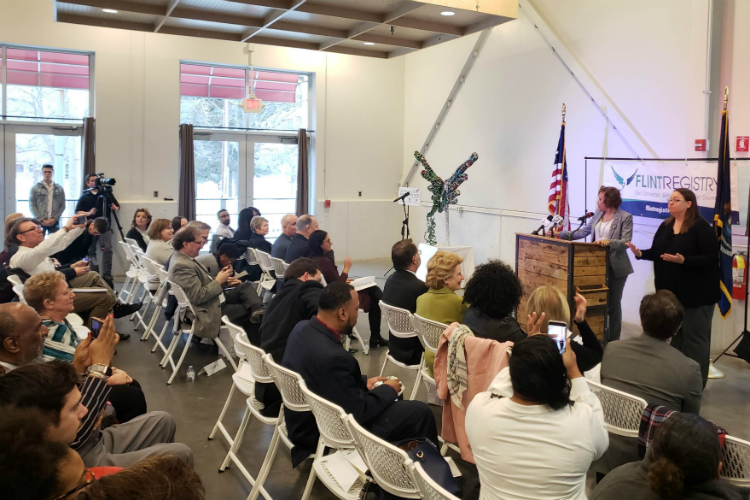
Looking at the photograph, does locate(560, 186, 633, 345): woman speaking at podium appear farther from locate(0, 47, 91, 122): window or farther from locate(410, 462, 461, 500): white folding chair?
locate(0, 47, 91, 122): window

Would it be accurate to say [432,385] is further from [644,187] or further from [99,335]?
[644,187]

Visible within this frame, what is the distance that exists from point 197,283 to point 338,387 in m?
2.53

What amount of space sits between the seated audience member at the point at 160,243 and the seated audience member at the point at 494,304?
12.4 ft

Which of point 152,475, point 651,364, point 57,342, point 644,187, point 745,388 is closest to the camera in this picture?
point 152,475

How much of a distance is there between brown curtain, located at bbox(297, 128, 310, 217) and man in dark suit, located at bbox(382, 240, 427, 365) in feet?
21.4

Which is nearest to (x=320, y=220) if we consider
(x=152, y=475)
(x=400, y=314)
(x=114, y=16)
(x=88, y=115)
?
(x=88, y=115)

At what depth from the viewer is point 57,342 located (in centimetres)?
335

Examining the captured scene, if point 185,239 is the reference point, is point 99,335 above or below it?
below

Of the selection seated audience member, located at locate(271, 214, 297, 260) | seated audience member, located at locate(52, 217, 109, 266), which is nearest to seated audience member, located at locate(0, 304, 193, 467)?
seated audience member, located at locate(271, 214, 297, 260)

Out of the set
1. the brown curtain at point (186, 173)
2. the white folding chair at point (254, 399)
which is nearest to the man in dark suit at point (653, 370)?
the white folding chair at point (254, 399)

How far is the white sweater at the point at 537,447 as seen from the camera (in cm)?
188

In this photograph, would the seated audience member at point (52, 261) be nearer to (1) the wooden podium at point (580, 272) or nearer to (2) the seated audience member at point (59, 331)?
(2) the seated audience member at point (59, 331)

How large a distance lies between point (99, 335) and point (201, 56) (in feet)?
26.2

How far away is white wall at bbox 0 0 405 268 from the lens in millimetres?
9266
